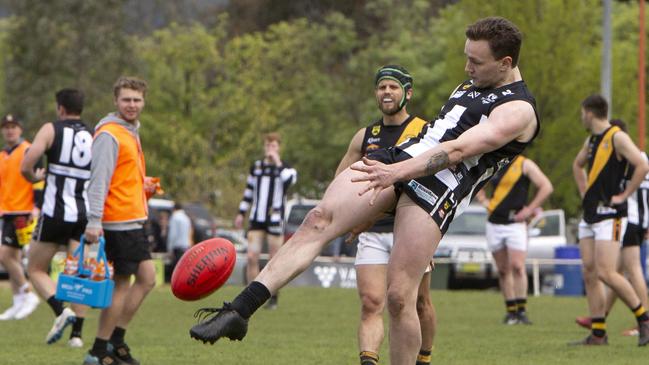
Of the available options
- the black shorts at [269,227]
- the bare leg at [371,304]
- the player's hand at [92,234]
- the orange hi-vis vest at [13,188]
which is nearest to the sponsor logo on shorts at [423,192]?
the bare leg at [371,304]

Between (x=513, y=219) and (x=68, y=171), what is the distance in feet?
19.8

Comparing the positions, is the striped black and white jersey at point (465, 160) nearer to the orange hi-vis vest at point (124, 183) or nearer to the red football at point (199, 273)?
the red football at point (199, 273)

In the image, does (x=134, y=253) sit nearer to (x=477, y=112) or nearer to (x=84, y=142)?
(x=84, y=142)

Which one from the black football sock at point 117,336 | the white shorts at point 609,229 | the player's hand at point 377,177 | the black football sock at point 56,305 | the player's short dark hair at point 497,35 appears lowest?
the black football sock at point 56,305

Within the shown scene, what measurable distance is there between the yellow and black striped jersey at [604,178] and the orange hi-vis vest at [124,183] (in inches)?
179

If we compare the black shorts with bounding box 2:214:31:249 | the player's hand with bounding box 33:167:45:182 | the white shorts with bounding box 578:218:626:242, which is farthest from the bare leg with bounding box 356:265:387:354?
the black shorts with bounding box 2:214:31:249

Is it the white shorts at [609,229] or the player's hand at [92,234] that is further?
the white shorts at [609,229]

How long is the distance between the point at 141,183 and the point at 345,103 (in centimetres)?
2961

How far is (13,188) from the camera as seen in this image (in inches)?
637

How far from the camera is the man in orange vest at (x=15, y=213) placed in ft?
51.7

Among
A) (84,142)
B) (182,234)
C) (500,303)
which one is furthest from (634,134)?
(84,142)

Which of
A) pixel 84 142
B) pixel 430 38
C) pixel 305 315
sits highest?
pixel 430 38

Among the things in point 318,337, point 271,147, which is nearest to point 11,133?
point 271,147

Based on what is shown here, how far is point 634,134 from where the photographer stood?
34812 millimetres
